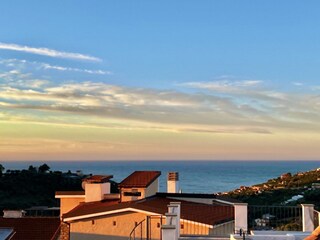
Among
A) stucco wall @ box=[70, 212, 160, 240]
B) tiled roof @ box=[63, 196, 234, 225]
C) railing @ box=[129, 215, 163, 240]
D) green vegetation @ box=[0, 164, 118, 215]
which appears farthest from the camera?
green vegetation @ box=[0, 164, 118, 215]

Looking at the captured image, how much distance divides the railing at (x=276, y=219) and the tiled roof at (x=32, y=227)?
25.0ft

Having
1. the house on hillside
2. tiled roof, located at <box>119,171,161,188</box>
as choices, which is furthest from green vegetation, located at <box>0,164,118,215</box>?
tiled roof, located at <box>119,171,161,188</box>

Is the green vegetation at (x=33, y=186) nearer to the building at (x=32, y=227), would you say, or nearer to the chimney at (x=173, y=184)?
the chimney at (x=173, y=184)

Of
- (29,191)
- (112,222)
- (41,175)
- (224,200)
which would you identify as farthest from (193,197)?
(41,175)

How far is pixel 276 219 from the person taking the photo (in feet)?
64.1

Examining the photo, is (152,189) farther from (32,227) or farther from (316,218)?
(316,218)

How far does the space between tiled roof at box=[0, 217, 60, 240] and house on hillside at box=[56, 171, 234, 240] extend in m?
1.29

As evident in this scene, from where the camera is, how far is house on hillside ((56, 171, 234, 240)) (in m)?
16.7

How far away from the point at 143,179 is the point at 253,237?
10.2 m

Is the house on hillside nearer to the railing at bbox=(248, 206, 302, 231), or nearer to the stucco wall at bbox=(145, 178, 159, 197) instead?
the stucco wall at bbox=(145, 178, 159, 197)

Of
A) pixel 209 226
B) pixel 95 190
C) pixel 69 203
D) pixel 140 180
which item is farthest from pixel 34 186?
pixel 209 226

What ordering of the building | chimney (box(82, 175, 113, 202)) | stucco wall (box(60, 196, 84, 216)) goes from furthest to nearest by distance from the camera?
stucco wall (box(60, 196, 84, 216))
chimney (box(82, 175, 113, 202))
the building

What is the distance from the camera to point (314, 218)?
15.5 m

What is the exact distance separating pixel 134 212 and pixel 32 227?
197 inches
